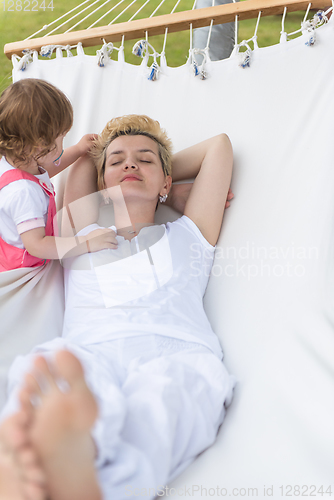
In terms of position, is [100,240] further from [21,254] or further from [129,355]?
[129,355]

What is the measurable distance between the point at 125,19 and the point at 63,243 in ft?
9.36

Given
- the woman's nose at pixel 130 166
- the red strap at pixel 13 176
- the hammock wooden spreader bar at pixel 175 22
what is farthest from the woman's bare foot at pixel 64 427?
the hammock wooden spreader bar at pixel 175 22

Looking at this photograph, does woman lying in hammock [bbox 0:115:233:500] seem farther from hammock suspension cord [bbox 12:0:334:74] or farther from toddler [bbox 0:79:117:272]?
hammock suspension cord [bbox 12:0:334:74]

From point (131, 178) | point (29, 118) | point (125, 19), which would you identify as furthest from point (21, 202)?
point (125, 19)

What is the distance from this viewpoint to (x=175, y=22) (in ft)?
4.45

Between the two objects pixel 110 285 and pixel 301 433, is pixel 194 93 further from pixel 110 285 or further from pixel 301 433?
pixel 301 433

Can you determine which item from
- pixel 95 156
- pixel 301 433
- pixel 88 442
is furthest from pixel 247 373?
pixel 95 156

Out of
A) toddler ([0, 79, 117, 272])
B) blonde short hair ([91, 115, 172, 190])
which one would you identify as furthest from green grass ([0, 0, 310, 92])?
toddler ([0, 79, 117, 272])

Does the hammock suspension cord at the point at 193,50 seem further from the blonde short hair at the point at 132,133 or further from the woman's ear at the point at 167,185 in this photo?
the woman's ear at the point at 167,185

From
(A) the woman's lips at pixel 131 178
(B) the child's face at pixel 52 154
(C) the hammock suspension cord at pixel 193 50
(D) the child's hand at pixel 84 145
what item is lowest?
(A) the woman's lips at pixel 131 178

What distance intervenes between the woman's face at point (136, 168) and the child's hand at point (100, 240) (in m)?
0.12

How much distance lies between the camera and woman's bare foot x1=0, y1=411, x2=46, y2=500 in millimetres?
443

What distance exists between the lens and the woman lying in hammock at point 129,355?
0.47 meters

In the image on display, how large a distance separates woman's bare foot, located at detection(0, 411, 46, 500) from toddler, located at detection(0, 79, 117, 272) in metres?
0.50
